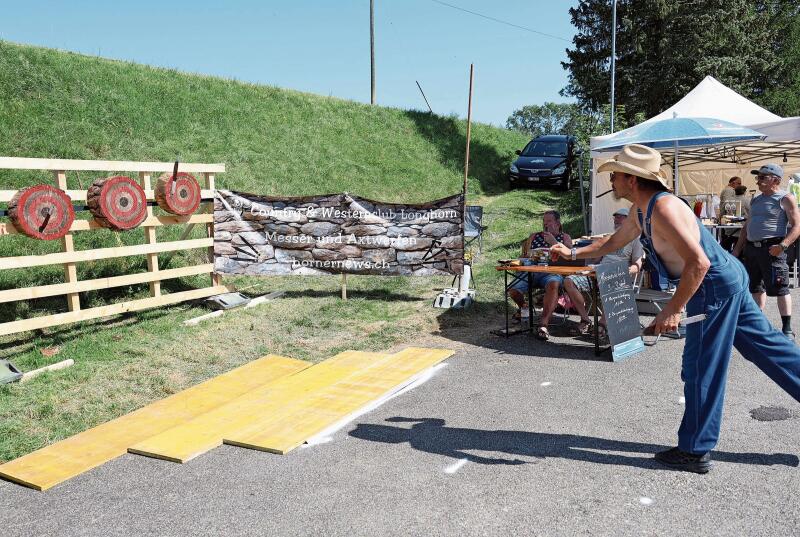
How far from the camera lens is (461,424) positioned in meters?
4.62

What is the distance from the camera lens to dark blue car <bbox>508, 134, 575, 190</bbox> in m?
21.9

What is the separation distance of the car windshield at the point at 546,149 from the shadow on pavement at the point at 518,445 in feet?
63.3

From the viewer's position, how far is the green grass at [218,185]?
6.19 m

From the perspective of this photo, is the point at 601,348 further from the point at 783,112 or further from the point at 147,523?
the point at 783,112

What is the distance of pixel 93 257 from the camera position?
7.29m

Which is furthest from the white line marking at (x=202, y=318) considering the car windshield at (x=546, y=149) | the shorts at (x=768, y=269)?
the car windshield at (x=546, y=149)

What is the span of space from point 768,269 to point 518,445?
3943 millimetres

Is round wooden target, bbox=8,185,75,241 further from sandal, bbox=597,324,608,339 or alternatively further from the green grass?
sandal, bbox=597,324,608,339

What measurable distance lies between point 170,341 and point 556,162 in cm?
1727

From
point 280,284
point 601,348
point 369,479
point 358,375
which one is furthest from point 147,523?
point 280,284

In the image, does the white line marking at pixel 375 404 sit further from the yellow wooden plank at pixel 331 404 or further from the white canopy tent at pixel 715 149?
the white canopy tent at pixel 715 149

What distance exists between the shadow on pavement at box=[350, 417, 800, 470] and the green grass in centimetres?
232

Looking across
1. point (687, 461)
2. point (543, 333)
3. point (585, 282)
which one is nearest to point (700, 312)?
point (687, 461)

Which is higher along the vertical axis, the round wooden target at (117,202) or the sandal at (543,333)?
the round wooden target at (117,202)
